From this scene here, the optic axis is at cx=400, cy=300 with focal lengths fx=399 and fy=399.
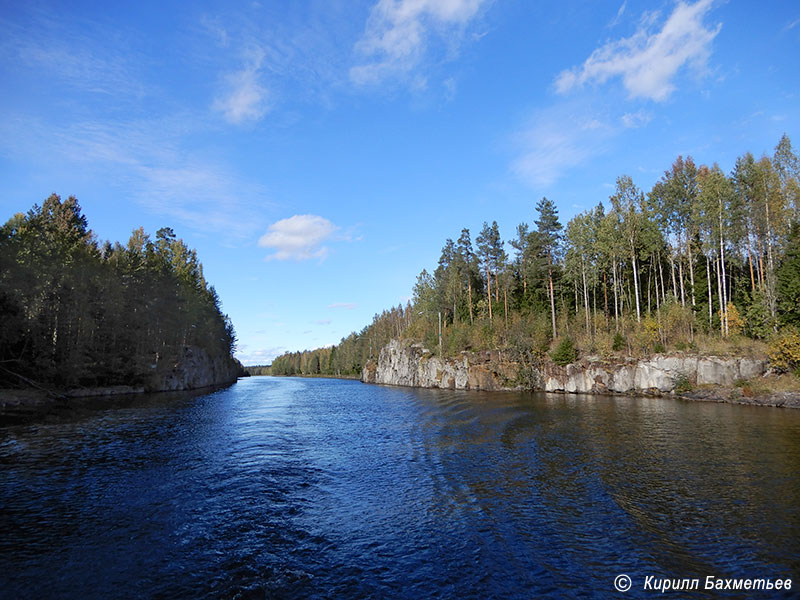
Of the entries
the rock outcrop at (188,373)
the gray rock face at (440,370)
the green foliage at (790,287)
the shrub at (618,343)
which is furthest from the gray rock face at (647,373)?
the rock outcrop at (188,373)

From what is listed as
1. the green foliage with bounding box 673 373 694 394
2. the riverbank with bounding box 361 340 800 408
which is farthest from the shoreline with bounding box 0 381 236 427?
the green foliage with bounding box 673 373 694 394

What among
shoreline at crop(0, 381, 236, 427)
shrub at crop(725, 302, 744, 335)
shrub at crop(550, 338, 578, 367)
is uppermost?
shrub at crop(725, 302, 744, 335)

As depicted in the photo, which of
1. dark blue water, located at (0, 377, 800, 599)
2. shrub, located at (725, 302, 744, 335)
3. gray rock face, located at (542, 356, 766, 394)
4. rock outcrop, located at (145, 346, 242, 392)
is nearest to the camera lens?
dark blue water, located at (0, 377, 800, 599)

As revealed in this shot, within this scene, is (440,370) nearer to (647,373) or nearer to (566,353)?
(566,353)

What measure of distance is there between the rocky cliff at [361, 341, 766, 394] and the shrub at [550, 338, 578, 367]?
2.74ft

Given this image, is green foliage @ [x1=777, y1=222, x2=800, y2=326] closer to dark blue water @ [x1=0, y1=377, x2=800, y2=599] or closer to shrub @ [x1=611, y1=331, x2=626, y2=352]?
shrub @ [x1=611, y1=331, x2=626, y2=352]

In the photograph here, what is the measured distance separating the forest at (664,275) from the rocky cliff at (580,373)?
70.6 inches

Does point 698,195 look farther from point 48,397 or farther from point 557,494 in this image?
point 48,397

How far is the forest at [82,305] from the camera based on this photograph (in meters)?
43.7

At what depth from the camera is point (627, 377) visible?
2042 inches

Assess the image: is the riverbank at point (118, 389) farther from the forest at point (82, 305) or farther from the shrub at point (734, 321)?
the shrub at point (734, 321)

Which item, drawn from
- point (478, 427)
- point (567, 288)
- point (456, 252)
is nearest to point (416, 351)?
point (456, 252)

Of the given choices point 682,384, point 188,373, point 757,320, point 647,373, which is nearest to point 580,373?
point 647,373

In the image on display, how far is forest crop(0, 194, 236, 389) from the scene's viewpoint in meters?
43.7
